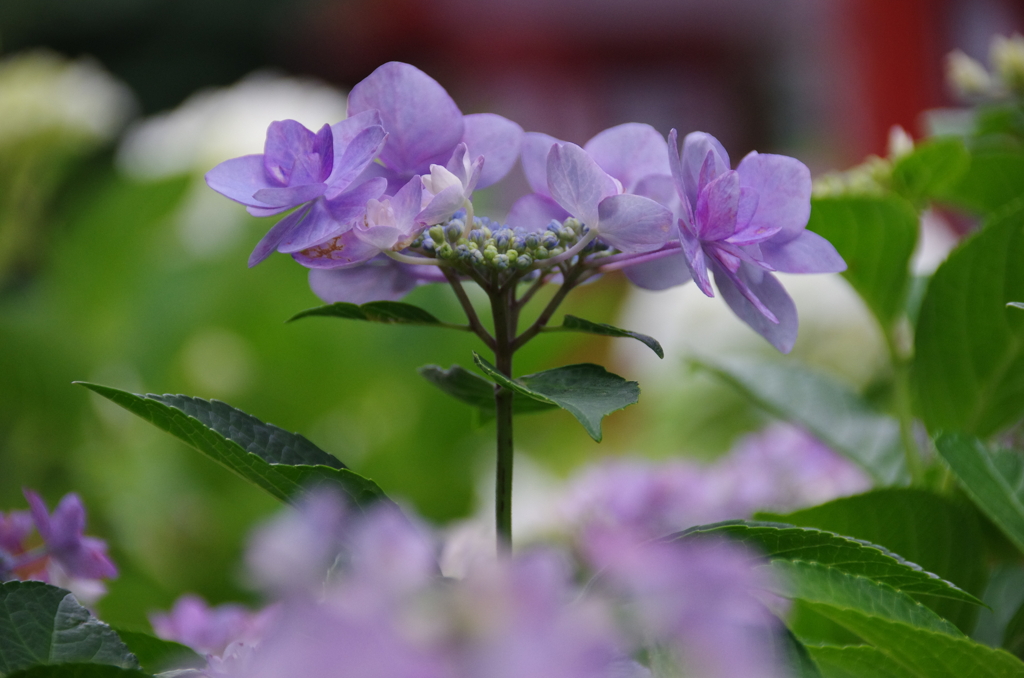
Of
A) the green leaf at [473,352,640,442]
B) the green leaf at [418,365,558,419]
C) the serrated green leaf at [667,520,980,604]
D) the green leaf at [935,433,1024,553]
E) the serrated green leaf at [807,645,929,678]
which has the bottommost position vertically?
the serrated green leaf at [807,645,929,678]

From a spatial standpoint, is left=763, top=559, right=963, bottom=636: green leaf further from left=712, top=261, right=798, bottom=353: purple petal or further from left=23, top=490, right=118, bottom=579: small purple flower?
left=23, top=490, right=118, bottom=579: small purple flower

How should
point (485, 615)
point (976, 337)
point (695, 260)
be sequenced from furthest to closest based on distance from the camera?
point (976, 337) < point (695, 260) < point (485, 615)

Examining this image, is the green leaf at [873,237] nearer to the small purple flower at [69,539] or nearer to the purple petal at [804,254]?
the purple petal at [804,254]

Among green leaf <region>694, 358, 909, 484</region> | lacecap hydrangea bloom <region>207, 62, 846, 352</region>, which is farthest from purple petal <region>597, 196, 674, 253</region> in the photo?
green leaf <region>694, 358, 909, 484</region>

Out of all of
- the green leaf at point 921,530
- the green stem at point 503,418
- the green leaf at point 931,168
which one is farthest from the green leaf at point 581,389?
the green leaf at point 931,168

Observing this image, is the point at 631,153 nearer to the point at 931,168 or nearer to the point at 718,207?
the point at 718,207

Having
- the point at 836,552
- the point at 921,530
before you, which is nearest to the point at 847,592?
the point at 836,552

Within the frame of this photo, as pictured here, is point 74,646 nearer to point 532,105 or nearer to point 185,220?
point 185,220

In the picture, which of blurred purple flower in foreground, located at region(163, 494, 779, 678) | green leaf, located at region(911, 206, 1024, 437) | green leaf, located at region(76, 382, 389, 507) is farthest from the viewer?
green leaf, located at region(911, 206, 1024, 437)
